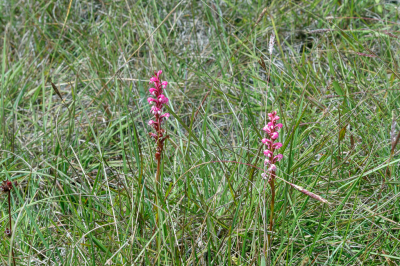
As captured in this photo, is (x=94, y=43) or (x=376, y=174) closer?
(x=376, y=174)

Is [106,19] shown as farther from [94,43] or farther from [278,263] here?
[278,263]

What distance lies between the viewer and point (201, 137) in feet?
8.49

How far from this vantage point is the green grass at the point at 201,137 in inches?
72.3

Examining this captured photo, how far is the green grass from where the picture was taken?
6.03ft

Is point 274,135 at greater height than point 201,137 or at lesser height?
greater

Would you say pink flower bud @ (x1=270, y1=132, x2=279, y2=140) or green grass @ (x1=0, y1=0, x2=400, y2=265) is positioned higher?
pink flower bud @ (x1=270, y1=132, x2=279, y2=140)

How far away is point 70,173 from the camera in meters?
2.63

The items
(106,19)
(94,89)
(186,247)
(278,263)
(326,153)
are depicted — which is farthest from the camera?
(106,19)

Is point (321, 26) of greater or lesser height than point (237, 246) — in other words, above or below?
above

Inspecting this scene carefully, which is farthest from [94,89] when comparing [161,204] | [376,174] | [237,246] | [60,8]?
[376,174]

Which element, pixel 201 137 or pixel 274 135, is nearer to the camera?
pixel 274 135

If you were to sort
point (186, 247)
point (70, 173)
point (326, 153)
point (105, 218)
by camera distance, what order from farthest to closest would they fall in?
1. point (70, 173)
2. point (326, 153)
3. point (105, 218)
4. point (186, 247)

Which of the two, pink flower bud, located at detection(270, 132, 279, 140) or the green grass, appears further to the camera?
the green grass

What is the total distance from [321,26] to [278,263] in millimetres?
2377
